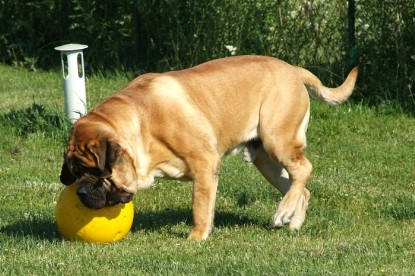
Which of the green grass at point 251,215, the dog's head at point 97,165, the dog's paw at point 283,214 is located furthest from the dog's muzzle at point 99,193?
the dog's paw at point 283,214

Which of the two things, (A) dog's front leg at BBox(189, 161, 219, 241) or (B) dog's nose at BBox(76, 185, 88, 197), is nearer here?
(B) dog's nose at BBox(76, 185, 88, 197)

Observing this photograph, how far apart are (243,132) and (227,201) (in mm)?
1099

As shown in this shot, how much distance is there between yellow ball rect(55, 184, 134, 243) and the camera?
22.8 ft

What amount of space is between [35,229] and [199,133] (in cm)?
154

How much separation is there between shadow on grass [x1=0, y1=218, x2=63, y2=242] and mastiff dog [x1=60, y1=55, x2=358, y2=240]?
628 millimetres

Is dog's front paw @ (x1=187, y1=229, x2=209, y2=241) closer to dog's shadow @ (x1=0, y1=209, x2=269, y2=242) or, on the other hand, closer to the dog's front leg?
the dog's front leg

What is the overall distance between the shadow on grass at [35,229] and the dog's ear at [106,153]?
0.88 meters

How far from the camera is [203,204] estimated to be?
729 centimetres

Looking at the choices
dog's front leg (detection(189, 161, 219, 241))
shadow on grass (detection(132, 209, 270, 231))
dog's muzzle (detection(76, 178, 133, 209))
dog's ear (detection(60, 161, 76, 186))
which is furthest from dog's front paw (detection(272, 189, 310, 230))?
dog's ear (detection(60, 161, 76, 186))

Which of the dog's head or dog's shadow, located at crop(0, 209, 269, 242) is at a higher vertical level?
the dog's head

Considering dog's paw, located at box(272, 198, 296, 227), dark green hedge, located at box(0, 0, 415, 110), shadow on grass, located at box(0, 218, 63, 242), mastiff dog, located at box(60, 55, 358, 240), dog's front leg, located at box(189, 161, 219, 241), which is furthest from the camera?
dark green hedge, located at box(0, 0, 415, 110)

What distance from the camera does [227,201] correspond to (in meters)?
8.64

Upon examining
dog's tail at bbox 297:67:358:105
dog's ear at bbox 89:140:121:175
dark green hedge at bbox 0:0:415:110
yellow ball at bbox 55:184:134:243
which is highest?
dog's ear at bbox 89:140:121:175

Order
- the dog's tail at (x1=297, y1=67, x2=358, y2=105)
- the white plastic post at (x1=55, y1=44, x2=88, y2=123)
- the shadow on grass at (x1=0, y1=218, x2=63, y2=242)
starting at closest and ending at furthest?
1. the shadow on grass at (x1=0, y1=218, x2=63, y2=242)
2. the dog's tail at (x1=297, y1=67, x2=358, y2=105)
3. the white plastic post at (x1=55, y1=44, x2=88, y2=123)
